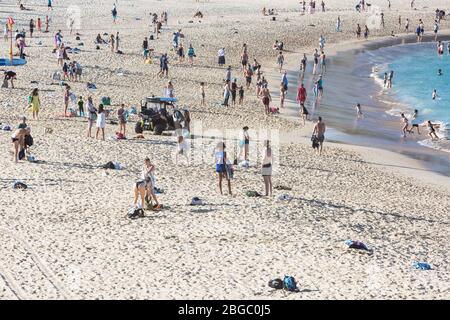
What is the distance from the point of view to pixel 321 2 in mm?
77375

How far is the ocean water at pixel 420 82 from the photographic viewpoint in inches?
1505

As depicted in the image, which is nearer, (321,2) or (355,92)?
(355,92)

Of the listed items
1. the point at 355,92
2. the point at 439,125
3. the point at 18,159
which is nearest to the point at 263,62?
the point at 355,92

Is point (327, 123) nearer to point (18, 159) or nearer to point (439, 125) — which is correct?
point (439, 125)

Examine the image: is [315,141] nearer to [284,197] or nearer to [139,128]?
[139,128]

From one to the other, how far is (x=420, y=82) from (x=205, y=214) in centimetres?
3237

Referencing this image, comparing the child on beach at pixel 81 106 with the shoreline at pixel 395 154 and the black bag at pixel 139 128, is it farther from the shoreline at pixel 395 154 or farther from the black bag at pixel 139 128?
the shoreline at pixel 395 154

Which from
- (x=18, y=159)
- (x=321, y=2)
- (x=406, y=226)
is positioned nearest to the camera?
(x=406, y=226)

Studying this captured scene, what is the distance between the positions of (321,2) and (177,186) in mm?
58174

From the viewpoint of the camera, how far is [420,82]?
49188mm

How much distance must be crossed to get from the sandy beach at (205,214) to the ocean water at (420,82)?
6.73 metres

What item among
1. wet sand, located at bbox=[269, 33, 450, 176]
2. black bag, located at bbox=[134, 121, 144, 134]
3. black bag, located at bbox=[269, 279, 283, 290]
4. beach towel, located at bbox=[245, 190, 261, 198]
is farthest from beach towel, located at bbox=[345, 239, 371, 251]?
black bag, located at bbox=[134, 121, 144, 134]

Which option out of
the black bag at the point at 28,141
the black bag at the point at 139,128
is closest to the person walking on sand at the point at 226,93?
the black bag at the point at 139,128

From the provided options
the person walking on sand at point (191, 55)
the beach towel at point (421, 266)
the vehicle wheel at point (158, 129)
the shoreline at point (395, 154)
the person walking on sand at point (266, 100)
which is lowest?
the shoreline at point (395, 154)
